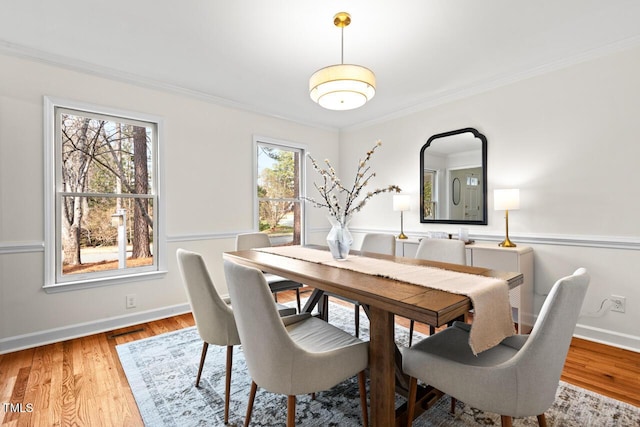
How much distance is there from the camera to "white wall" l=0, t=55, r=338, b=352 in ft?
8.41

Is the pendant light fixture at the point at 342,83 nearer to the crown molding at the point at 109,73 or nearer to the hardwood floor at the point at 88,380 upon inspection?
the crown molding at the point at 109,73

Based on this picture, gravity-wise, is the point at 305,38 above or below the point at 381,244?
above

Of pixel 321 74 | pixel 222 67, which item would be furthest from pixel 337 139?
pixel 321 74

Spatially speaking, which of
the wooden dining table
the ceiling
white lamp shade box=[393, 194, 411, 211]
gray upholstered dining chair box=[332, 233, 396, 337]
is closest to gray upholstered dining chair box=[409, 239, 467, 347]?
gray upholstered dining chair box=[332, 233, 396, 337]

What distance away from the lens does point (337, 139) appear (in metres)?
5.10

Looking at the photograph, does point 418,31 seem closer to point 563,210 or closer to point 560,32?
point 560,32

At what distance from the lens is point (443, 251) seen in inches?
97.7

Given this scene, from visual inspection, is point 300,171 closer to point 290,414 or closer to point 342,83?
point 342,83

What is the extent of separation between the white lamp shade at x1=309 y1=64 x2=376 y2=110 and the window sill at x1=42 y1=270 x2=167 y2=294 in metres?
2.52

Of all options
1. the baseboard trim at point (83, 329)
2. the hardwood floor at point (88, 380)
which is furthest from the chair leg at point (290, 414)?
the baseboard trim at point (83, 329)

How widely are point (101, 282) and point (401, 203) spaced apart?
336cm

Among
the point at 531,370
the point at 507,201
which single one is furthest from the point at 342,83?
A: the point at 507,201

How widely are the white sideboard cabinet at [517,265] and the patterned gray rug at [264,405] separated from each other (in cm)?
84

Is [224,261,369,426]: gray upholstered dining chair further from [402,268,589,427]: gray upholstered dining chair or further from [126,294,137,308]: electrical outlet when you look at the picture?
[126,294,137,308]: electrical outlet
